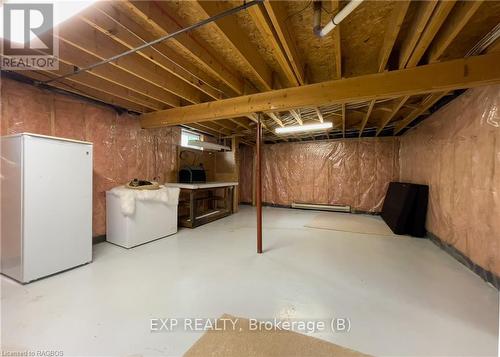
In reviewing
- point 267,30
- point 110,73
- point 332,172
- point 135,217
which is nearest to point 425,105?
point 267,30

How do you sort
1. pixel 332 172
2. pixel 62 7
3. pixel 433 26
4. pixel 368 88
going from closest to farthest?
pixel 62 7 → pixel 433 26 → pixel 368 88 → pixel 332 172

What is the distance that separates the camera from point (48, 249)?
219cm

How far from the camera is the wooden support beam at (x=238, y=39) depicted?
1601 mm

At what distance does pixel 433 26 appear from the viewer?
5.15 feet

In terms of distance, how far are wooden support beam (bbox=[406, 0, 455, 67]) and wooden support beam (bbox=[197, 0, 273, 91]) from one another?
5.02ft

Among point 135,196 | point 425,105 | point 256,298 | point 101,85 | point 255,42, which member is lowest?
point 256,298

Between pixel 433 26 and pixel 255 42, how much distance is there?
153 cm

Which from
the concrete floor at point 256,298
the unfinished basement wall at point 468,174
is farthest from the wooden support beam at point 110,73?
the unfinished basement wall at point 468,174

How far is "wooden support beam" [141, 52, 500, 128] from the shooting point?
1.92 meters

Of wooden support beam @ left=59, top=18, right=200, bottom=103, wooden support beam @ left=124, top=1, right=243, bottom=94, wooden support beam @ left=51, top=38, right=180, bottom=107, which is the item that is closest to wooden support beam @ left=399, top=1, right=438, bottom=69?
wooden support beam @ left=124, top=1, right=243, bottom=94

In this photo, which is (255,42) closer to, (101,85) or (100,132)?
(101,85)

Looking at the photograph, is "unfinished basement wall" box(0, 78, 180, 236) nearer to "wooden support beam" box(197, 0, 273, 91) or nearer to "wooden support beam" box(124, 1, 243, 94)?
"wooden support beam" box(124, 1, 243, 94)

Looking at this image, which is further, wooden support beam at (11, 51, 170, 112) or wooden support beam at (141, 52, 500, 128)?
wooden support beam at (11, 51, 170, 112)

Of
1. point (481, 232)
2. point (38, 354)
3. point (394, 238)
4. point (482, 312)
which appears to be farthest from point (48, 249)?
point (394, 238)
